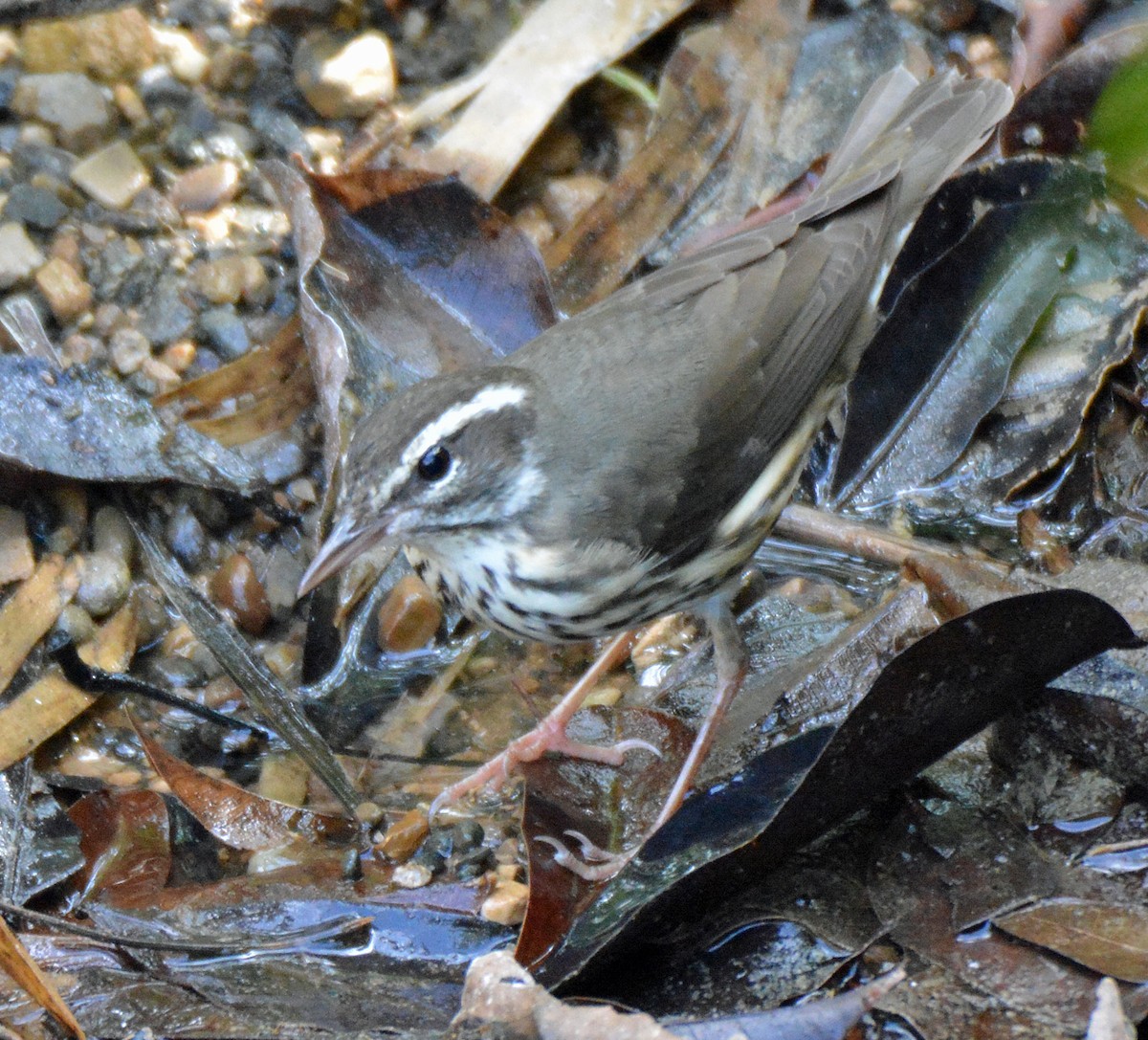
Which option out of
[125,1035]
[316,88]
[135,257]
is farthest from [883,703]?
[316,88]

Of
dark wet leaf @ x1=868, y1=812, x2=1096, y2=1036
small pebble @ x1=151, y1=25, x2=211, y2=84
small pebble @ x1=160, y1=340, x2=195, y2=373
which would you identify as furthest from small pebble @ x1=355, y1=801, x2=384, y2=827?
small pebble @ x1=151, y1=25, x2=211, y2=84

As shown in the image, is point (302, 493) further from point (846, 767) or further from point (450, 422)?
point (846, 767)

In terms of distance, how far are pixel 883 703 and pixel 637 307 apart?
4.84 ft

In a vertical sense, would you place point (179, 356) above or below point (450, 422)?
below

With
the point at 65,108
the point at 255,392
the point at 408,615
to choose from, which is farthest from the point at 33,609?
the point at 65,108

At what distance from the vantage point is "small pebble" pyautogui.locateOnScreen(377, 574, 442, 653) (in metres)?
4.68

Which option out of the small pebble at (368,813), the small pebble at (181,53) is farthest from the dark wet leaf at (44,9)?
the small pebble at (368,813)

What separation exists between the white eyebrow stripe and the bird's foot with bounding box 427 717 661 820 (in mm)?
1001

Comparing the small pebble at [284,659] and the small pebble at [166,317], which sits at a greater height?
the small pebble at [166,317]

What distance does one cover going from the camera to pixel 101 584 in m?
4.62

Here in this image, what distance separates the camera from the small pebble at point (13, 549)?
450 cm

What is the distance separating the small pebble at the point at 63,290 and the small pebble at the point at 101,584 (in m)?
0.93

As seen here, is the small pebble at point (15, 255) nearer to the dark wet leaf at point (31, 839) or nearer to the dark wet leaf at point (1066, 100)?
the dark wet leaf at point (31, 839)

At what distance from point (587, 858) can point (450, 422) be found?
3.84 feet
